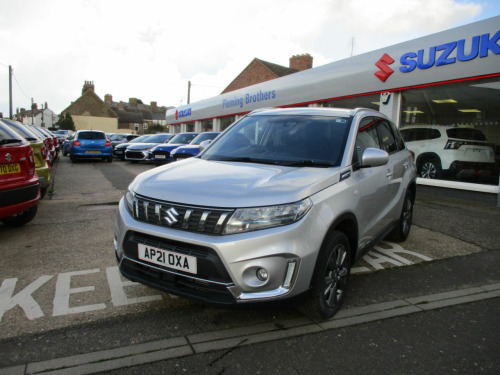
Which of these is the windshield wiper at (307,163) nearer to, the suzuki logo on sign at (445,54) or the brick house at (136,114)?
the suzuki logo on sign at (445,54)

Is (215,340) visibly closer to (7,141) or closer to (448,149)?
(7,141)

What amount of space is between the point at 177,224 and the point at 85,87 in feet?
267

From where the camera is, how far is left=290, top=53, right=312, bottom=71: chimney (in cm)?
3406

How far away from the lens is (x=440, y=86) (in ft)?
32.7

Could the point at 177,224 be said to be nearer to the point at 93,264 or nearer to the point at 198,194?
the point at 198,194

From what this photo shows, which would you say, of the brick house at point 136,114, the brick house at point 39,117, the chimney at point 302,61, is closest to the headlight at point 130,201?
the chimney at point 302,61

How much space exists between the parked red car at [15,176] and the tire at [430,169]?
9.72 meters

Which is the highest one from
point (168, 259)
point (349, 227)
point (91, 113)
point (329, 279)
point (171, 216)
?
point (91, 113)

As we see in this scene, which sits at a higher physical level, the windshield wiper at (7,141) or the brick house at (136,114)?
the brick house at (136,114)

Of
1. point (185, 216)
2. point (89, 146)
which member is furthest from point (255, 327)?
point (89, 146)

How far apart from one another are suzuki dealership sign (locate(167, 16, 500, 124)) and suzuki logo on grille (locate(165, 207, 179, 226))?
8.82 metres

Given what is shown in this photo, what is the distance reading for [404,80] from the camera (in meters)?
10.5

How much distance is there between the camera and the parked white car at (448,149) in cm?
971

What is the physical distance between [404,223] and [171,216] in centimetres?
381
